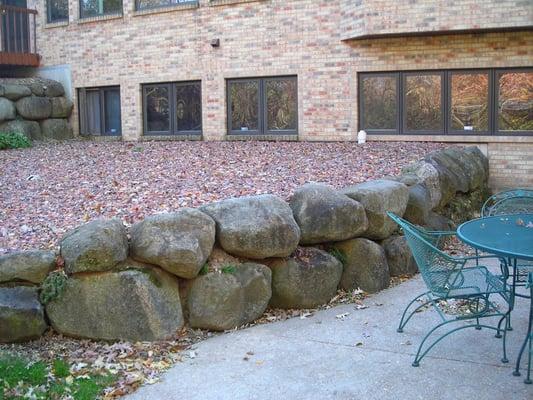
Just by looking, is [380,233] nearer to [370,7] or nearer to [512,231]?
[512,231]

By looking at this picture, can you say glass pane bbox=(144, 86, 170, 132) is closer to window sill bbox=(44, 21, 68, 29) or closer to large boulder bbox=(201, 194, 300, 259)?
window sill bbox=(44, 21, 68, 29)

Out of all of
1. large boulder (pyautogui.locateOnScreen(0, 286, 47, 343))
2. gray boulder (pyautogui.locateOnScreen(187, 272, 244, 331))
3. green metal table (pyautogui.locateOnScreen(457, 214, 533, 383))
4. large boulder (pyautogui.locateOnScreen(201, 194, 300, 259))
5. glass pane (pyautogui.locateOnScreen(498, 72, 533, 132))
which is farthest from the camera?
glass pane (pyautogui.locateOnScreen(498, 72, 533, 132))

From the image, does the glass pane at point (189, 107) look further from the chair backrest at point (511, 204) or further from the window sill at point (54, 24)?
the chair backrest at point (511, 204)

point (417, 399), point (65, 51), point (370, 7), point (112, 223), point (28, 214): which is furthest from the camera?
point (65, 51)

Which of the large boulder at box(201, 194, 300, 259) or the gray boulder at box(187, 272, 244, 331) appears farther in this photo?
the large boulder at box(201, 194, 300, 259)

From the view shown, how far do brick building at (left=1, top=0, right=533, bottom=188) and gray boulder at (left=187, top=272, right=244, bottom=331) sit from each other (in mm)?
7615

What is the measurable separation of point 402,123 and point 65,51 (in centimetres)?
856

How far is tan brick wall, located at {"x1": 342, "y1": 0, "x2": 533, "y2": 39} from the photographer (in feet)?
35.7

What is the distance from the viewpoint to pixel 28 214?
257 inches

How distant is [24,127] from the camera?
1475 centimetres

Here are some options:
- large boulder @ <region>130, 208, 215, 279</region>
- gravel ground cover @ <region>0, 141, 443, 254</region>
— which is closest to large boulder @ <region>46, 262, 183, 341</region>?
large boulder @ <region>130, 208, 215, 279</region>

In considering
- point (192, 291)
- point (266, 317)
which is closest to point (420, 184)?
point (266, 317)

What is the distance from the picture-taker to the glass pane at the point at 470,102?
12.0 m

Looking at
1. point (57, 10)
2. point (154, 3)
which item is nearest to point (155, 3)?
point (154, 3)
